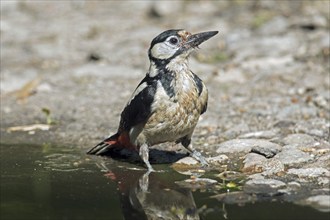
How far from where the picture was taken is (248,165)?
21.2 ft

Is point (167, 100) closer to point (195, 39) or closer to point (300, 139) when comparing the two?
point (195, 39)

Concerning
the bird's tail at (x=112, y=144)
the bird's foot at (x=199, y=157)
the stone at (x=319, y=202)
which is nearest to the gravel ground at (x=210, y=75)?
the stone at (x=319, y=202)

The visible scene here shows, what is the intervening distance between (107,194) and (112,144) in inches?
53.6

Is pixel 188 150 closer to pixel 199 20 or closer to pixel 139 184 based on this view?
pixel 139 184

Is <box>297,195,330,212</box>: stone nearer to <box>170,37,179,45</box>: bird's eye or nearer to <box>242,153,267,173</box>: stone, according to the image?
<box>242,153,267,173</box>: stone

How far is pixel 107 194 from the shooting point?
569 centimetres

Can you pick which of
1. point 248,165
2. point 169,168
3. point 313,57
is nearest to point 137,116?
point 169,168

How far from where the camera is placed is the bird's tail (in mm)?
6879

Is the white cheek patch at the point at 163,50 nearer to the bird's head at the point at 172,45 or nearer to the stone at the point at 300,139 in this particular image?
the bird's head at the point at 172,45

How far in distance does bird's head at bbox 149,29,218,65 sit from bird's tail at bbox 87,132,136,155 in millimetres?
762

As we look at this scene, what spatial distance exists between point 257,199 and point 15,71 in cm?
588

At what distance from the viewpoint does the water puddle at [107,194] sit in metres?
5.08

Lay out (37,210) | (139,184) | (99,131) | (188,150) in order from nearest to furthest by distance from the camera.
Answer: (37,210)
(139,184)
(188,150)
(99,131)

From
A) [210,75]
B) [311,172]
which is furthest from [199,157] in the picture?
[210,75]
